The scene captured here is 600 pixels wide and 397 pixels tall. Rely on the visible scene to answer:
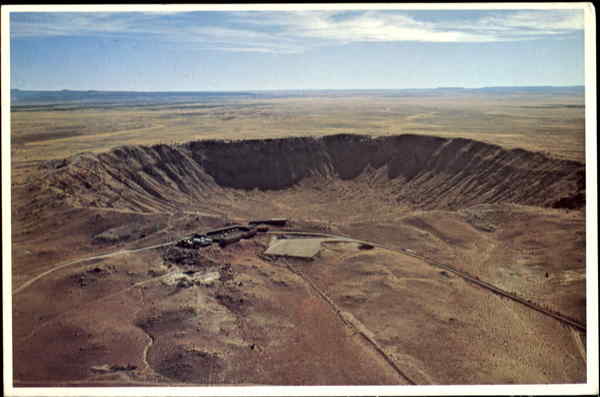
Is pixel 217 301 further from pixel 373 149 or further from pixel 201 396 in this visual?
pixel 373 149

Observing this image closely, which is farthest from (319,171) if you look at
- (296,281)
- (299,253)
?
(296,281)

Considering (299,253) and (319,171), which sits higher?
(319,171)

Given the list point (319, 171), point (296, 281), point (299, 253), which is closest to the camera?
point (296, 281)

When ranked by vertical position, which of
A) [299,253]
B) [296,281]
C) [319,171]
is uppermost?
[319,171]

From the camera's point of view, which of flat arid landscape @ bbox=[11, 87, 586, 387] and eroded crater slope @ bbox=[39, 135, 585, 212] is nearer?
flat arid landscape @ bbox=[11, 87, 586, 387]

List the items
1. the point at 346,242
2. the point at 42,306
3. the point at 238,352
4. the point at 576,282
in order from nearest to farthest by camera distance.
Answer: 1. the point at 576,282
2. the point at 238,352
3. the point at 42,306
4. the point at 346,242

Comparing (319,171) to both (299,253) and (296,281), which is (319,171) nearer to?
(299,253)

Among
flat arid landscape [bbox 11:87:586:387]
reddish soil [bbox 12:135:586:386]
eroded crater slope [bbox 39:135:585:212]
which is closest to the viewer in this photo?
reddish soil [bbox 12:135:586:386]

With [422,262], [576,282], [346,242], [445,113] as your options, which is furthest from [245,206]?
[445,113]

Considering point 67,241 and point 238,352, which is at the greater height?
point 67,241
